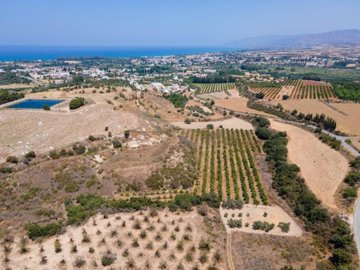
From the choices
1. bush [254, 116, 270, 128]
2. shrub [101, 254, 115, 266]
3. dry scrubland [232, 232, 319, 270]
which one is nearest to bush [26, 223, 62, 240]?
shrub [101, 254, 115, 266]

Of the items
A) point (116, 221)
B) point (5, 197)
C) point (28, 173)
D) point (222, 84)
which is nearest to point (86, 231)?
point (116, 221)

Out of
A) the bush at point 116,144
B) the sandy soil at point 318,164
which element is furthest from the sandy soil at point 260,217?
the bush at point 116,144

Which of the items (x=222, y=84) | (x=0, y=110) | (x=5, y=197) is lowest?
(x=222, y=84)

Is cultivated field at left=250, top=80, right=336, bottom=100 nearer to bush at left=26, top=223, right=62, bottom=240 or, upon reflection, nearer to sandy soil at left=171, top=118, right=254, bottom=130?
sandy soil at left=171, top=118, right=254, bottom=130

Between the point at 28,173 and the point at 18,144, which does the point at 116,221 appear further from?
the point at 18,144

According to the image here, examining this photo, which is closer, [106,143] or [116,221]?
[116,221]

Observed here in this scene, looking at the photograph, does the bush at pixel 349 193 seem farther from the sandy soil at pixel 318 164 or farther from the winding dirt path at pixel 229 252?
the winding dirt path at pixel 229 252

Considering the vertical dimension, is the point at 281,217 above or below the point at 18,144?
below
